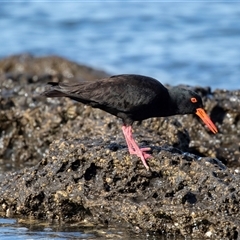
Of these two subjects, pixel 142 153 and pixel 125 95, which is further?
pixel 125 95

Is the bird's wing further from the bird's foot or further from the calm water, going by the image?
the calm water

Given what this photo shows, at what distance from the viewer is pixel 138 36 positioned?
902 inches

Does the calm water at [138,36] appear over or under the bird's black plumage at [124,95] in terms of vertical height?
over

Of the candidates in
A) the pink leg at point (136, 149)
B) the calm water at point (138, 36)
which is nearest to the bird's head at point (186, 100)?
the pink leg at point (136, 149)

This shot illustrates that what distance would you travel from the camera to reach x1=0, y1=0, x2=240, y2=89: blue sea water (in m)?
18.8

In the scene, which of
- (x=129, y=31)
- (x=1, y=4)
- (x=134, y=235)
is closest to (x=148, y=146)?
(x=134, y=235)

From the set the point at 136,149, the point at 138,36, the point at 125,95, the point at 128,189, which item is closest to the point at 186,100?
the point at 125,95

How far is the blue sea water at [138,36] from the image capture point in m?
18.8

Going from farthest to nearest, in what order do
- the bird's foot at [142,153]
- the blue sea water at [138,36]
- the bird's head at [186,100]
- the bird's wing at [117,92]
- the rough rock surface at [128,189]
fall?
the blue sea water at [138,36] < the bird's head at [186,100] < the bird's wing at [117,92] < the bird's foot at [142,153] < the rough rock surface at [128,189]

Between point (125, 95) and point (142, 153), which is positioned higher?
point (125, 95)

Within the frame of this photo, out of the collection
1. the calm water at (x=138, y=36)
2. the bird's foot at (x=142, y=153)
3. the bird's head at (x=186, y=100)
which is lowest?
the bird's foot at (x=142, y=153)

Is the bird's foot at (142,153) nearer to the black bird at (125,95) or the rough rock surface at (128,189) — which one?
the rough rock surface at (128,189)

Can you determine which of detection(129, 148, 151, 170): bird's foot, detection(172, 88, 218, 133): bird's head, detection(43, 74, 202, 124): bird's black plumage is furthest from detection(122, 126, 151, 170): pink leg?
detection(172, 88, 218, 133): bird's head

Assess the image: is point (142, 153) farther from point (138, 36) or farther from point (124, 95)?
point (138, 36)
